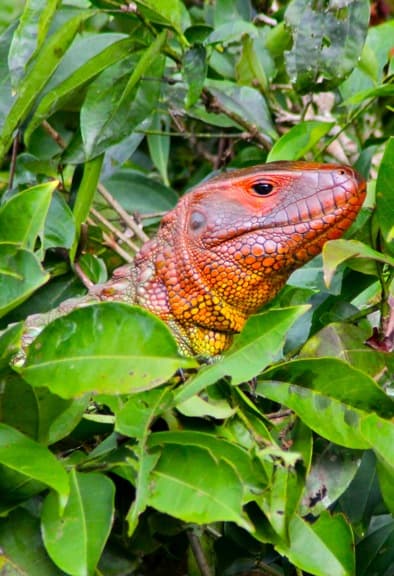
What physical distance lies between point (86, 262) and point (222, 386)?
98cm

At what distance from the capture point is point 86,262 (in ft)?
9.25

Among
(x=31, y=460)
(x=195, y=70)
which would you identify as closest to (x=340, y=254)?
(x=31, y=460)

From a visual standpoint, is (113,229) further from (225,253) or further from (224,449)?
(224,449)

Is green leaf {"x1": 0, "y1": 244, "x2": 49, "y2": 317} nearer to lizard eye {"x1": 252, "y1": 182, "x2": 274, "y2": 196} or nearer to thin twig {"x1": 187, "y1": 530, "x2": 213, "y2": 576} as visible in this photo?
thin twig {"x1": 187, "y1": 530, "x2": 213, "y2": 576}

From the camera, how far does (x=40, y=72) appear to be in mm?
2543

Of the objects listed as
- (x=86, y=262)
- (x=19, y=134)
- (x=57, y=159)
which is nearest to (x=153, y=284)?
(x=86, y=262)

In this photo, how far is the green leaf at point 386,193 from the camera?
2074 mm

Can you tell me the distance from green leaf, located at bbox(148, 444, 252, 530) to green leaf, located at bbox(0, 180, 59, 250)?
1.38 ft

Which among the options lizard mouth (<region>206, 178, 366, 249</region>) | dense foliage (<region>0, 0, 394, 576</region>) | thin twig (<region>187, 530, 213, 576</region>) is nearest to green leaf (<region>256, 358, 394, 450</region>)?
dense foliage (<region>0, 0, 394, 576</region>)

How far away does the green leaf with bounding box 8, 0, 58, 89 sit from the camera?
2400mm

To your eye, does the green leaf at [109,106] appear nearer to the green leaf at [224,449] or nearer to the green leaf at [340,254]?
the green leaf at [340,254]

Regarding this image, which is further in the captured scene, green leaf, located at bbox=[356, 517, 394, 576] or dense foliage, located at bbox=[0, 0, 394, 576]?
green leaf, located at bbox=[356, 517, 394, 576]

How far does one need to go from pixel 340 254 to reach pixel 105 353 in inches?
17.5

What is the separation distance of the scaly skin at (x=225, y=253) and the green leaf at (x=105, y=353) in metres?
0.85
